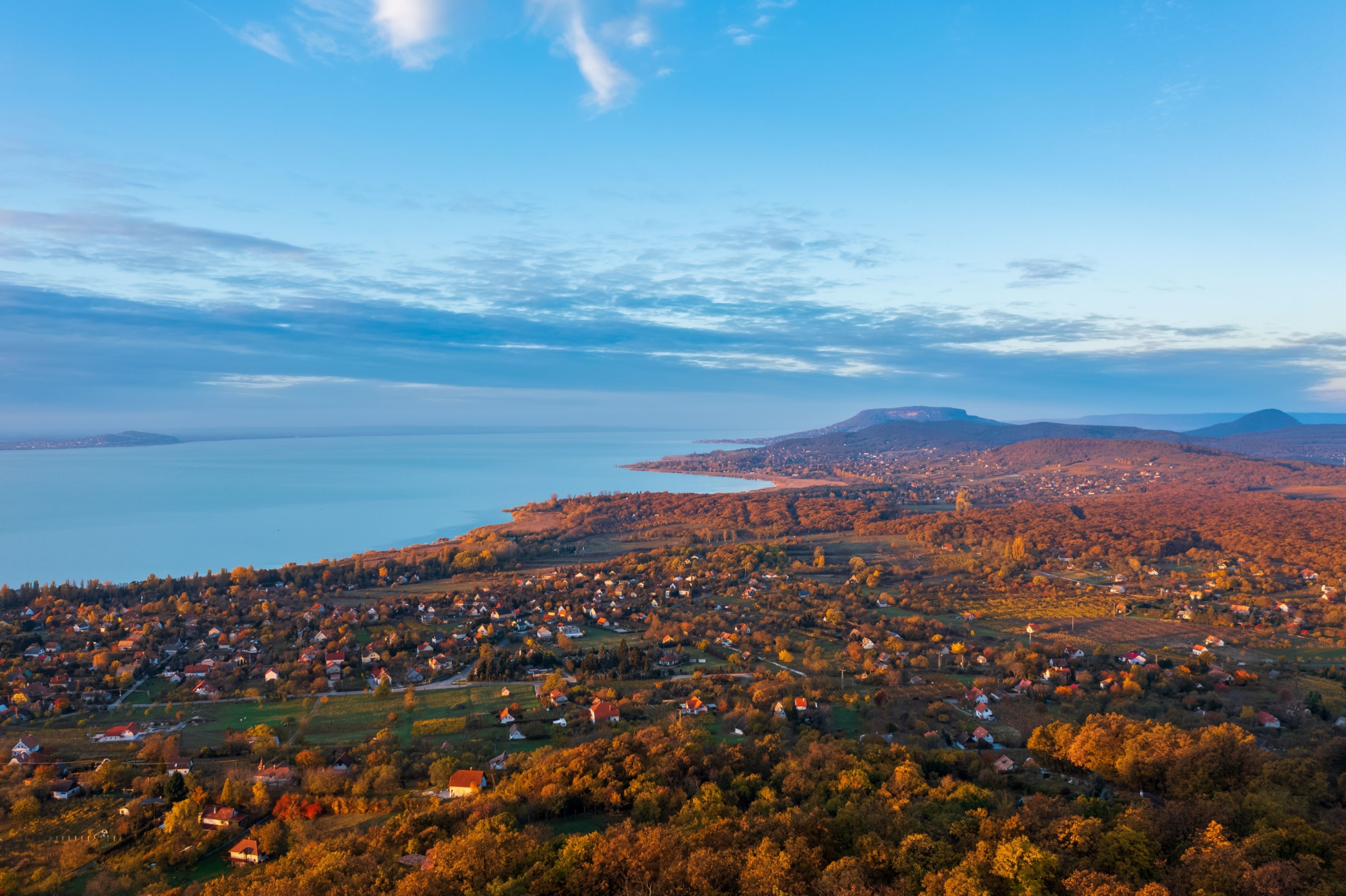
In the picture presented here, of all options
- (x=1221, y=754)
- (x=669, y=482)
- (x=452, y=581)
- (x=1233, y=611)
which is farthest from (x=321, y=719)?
(x=669, y=482)

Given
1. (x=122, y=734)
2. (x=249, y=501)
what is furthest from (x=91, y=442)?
(x=122, y=734)

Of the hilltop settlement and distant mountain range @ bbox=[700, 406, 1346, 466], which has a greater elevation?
distant mountain range @ bbox=[700, 406, 1346, 466]

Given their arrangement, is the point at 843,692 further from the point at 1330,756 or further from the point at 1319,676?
the point at 1319,676

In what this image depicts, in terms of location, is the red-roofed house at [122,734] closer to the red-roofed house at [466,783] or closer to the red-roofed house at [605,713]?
the red-roofed house at [466,783]

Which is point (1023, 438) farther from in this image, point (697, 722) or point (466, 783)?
point (466, 783)

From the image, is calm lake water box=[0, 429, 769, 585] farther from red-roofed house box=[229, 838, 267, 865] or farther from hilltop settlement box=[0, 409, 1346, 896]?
red-roofed house box=[229, 838, 267, 865]

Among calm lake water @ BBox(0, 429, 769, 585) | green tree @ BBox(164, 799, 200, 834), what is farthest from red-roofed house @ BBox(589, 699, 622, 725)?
calm lake water @ BBox(0, 429, 769, 585)
